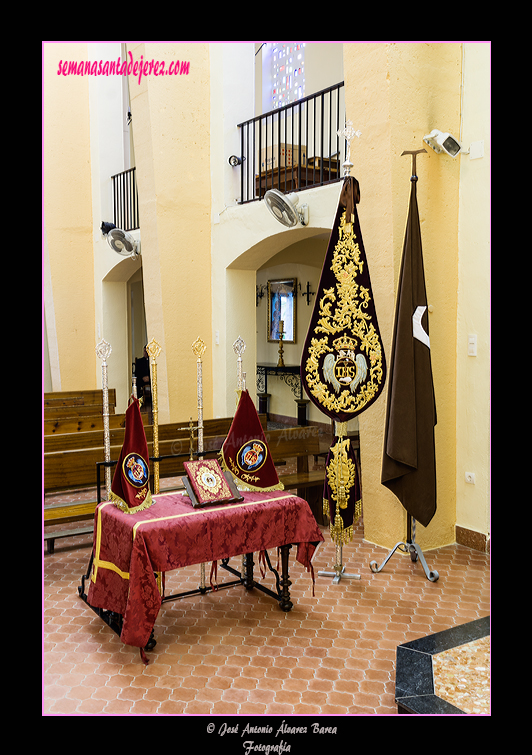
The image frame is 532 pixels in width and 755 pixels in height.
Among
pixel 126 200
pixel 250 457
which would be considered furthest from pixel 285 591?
pixel 126 200

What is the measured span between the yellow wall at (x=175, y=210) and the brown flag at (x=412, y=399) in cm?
332

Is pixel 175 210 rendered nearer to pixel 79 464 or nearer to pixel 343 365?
pixel 79 464

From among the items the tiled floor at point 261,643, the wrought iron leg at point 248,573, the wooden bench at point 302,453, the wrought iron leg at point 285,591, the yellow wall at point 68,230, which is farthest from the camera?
the yellow wall at point 68,230

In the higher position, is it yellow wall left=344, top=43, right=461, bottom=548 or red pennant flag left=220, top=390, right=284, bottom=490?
yellow wall left=344, top=43, right=461, bottom=548

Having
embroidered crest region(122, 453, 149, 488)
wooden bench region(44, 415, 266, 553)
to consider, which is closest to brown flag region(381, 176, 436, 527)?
wooden bench region(44, 415, 266, 553)

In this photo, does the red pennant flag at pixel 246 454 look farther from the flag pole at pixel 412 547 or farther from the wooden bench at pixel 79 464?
the flag pole at pixel 412 547

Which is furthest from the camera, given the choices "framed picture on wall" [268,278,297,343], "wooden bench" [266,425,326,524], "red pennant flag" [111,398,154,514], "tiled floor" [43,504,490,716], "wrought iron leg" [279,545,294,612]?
"framed picture on wall" [268,278,297,343]

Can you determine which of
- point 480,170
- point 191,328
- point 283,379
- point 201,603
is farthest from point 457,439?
point 283,379

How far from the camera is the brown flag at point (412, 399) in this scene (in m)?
4.32

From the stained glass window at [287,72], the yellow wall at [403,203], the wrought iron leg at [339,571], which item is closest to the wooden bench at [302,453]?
the yellow wall at [403,203]

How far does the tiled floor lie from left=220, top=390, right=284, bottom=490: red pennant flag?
755mm

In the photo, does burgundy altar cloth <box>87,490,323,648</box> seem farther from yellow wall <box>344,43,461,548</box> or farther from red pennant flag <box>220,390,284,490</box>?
yellow wall <box>344,43,461,548</box>

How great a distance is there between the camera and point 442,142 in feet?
14.8

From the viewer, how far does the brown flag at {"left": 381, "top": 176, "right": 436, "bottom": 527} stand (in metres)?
4.32
